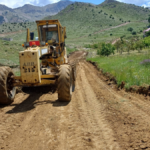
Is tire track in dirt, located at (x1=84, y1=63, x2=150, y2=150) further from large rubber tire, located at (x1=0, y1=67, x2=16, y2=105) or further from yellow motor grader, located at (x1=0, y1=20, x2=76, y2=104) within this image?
large rubber tire, located at (x1=0, y1=67, x2=16, y2=105)

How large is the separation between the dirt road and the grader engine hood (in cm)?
105

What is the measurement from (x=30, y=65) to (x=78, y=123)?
8.22 feet

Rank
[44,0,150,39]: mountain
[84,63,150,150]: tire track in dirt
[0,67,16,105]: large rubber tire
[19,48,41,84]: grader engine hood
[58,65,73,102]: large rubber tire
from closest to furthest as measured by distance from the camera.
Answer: [84,63,150,150]: tire track in dirt < [19,48,41,84]: grader engine hood < [0,67,16,105]: large rubber tire < [58,65,73,102]: large rubber tire < [44,0,150,39]: mountain

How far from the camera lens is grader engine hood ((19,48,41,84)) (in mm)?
6094

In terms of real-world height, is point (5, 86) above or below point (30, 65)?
below

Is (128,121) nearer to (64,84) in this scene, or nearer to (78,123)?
(78,123)

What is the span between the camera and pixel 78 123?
16.5 ft

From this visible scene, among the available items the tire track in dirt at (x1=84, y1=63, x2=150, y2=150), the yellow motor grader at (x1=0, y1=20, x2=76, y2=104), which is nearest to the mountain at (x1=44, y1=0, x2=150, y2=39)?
the yellow motor grader at (x1=0, y1=20, x2=76, y2=104)

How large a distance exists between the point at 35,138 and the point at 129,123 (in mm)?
2395

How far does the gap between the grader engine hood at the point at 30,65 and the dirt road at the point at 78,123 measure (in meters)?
1.05

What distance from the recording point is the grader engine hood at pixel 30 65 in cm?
609

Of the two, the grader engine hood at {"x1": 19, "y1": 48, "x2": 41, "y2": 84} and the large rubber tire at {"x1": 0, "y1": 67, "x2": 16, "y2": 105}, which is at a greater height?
the grader engine hood at {"x1": 19, "y1": 48, "x2": 41, "y2": 84}

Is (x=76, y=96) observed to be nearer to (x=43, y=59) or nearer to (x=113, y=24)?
(x=43, y=59)

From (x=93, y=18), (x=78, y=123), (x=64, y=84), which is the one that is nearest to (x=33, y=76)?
(x=64, y=84)
